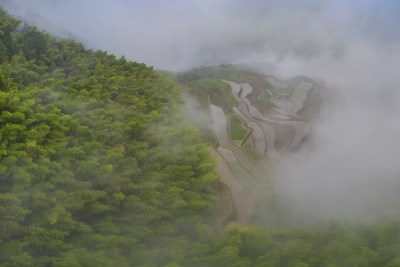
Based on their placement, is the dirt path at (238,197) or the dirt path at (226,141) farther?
the dirt path at (226,141)

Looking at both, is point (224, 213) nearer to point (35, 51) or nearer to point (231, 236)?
point (231, 236)

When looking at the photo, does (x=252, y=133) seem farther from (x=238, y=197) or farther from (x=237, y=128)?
(x=238, y=197)

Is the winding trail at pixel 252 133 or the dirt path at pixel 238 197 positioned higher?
the winding trail at pixel 252 133

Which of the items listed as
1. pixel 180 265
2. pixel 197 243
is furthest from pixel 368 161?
pixel 180 265

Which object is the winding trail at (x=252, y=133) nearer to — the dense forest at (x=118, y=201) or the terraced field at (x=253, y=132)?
→ the terraced field at (x=253, y=132)

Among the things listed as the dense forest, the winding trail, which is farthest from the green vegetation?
the dense forest

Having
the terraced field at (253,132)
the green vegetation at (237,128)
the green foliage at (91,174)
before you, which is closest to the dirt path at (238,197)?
the terraced field at (253,132)

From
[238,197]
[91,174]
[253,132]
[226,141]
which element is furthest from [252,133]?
[91,174]
